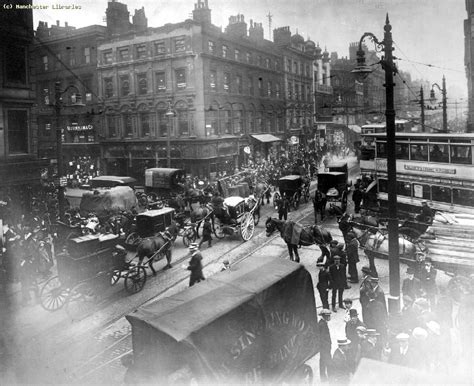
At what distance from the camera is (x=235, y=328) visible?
6.01m

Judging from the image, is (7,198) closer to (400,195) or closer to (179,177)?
(179,177)

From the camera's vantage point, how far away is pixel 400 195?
1856 centimetres

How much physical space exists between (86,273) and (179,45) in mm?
26301

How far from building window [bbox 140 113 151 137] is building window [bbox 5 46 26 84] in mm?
12775

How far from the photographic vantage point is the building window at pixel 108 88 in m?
37.7

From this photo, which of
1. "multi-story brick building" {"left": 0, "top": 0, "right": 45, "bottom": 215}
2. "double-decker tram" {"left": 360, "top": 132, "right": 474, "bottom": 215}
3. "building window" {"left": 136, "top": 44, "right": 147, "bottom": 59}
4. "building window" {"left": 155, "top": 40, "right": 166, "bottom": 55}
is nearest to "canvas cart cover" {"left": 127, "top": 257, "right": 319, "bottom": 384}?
"double-decker tram" {"left": 360, "top": 132, "right": 474, "bottom": 215}

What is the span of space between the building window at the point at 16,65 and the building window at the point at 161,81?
12411 mm

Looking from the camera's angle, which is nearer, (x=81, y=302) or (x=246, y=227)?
(x=81, y=302)

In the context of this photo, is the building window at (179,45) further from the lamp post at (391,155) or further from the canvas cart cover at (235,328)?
the canvas cart cover at (235,328)

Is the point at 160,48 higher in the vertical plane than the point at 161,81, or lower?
higher

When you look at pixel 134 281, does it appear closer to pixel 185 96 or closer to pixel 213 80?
pixel 185 96

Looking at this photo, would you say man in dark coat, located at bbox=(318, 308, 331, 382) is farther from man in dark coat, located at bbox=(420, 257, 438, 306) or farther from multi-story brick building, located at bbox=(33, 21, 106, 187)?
multi-story brick building, located at bbox=(33, 21, 106, 187)

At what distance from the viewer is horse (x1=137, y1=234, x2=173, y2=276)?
12.9 meters

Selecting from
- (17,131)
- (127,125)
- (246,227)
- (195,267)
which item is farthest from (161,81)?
(195,267)
